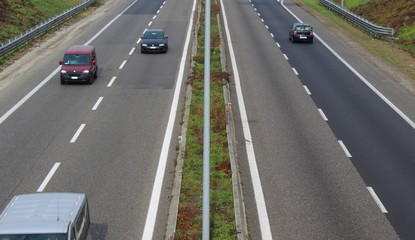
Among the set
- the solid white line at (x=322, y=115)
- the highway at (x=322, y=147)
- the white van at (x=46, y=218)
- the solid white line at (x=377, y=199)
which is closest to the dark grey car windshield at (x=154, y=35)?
the highway at (x=322, y=147)

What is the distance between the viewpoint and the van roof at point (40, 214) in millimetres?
12711

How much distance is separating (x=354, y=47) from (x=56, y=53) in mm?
22959

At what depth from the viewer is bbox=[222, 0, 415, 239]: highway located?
1750 cm

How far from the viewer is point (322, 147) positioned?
940 inches

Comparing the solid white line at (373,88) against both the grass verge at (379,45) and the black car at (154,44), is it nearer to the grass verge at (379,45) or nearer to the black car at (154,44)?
the grass verge at (379,45)

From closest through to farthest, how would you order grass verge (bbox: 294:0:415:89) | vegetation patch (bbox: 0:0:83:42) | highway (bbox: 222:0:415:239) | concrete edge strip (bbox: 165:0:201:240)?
concrete edge strip (bbox: 165:0:201:240) < highway (bbox: 222:0:415:239) < grass verge (bbox: 294:0:415:89) < vegetation patch (bbox: 0:0:83:42)

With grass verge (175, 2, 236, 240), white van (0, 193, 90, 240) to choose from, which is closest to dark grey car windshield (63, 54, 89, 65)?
grass verge (175, 2, 236, 240)

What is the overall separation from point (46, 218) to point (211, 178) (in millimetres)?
7609

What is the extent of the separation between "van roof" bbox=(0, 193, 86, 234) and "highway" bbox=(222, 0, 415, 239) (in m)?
5.33

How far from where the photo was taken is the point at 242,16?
6456 cm

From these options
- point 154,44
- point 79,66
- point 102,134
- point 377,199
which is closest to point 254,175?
point 377,199

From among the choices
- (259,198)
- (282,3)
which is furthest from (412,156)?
(282,3)

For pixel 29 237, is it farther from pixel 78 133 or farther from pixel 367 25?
pixel 367 25

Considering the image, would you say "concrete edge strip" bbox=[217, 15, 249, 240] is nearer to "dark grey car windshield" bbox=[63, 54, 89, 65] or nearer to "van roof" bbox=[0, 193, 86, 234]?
"van roof" bbox=[0, 193, 86, 234]
